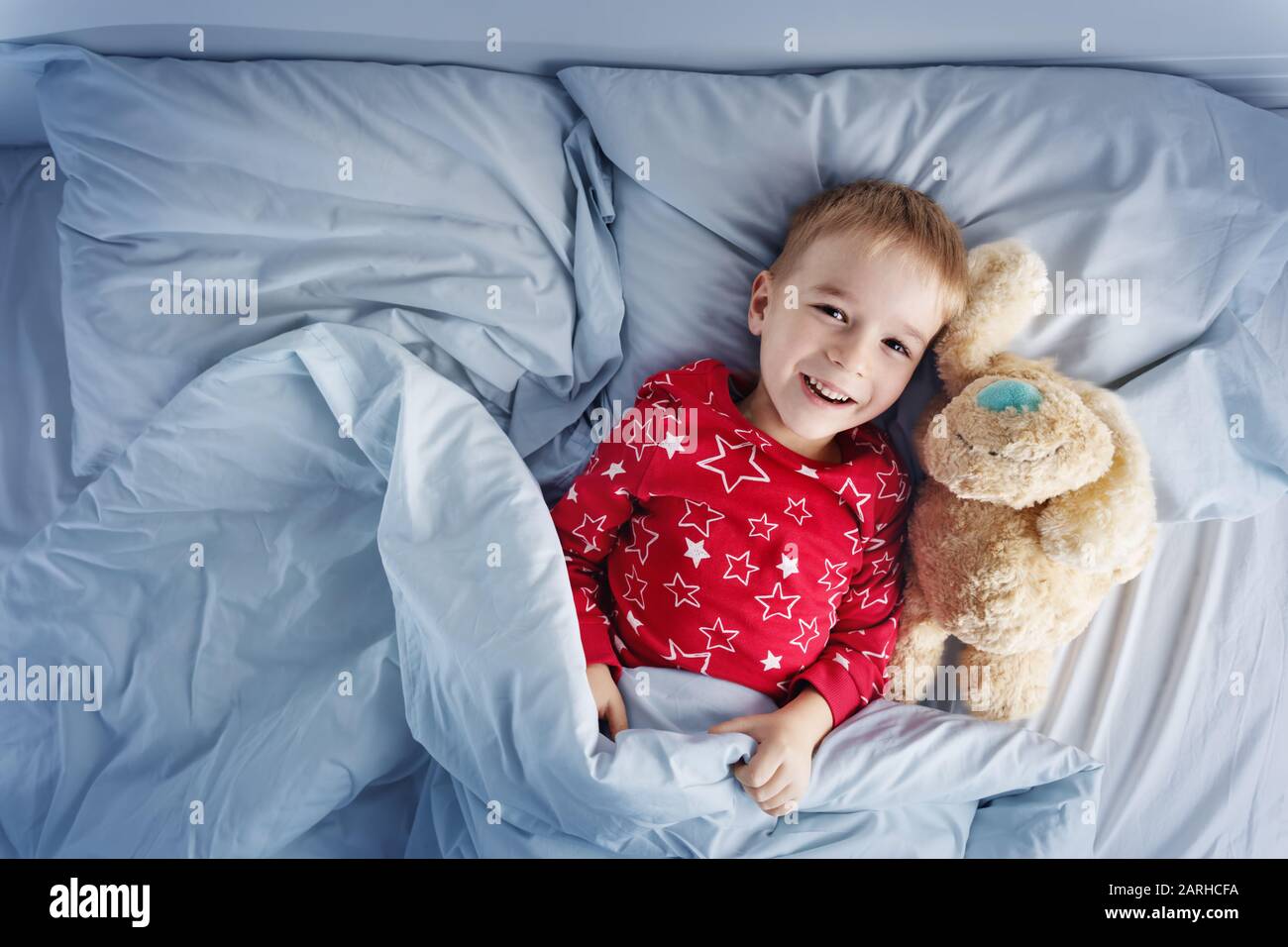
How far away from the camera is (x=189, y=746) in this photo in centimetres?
96

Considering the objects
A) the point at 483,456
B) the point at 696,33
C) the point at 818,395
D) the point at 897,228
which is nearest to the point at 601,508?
the point at 483,456

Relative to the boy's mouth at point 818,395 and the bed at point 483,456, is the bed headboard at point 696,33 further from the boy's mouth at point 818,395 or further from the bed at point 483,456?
the boy's mouth at point 818,395

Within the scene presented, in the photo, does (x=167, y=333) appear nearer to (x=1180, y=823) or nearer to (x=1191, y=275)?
(x=1191, y=275)

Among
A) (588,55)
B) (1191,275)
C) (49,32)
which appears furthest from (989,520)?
(49,32)

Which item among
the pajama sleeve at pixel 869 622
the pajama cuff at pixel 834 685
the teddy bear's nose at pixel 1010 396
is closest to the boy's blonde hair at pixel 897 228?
the teddy bear's nose at pixel 1010 396

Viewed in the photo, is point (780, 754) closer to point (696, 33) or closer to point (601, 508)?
point (601, 508)

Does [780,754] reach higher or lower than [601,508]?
lower

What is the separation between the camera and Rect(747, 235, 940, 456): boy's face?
925mm

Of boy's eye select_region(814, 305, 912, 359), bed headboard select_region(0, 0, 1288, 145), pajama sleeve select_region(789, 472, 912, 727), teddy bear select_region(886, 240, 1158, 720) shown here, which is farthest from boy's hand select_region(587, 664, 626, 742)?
bed headboard select_region(0, 0, 1288, 145)

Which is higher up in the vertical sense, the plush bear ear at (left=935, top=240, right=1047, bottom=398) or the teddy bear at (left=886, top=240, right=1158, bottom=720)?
the plush bear ear at (left=935, top=240, right=1047, bottom=398)

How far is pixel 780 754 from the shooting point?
895mm

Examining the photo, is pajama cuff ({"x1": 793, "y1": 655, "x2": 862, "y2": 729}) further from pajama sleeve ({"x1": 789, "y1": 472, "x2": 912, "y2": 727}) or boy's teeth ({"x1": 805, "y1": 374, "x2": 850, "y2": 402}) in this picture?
boy's teeth ({"x1": 805, "y1": 374, "x2": 850, "y2": 402})

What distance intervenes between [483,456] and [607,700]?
29 cm

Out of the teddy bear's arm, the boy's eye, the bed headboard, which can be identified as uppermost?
the bed headboard
